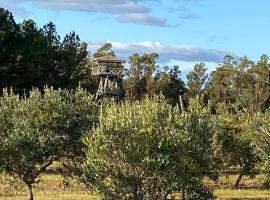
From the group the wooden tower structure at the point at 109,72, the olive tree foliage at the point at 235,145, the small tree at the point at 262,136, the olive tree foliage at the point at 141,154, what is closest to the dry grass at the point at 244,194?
the small tree at the point at 262,136

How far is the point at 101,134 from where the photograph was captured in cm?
2330

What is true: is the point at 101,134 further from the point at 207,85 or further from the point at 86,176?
the point at 207,85

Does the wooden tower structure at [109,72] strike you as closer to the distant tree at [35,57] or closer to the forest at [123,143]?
the distant tree at [35,57]

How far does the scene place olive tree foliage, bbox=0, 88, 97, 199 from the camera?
29.0m

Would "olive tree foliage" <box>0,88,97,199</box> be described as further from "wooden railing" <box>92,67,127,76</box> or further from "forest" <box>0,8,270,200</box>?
"wooden railing" <box>92,67,127,76</box>

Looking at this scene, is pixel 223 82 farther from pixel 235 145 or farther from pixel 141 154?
pixel 141 154

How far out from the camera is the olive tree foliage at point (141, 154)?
2300 cm

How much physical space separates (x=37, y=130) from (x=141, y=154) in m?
8.19

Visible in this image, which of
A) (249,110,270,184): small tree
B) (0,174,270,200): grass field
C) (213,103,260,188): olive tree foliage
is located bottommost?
(0,174,270,200): grass field

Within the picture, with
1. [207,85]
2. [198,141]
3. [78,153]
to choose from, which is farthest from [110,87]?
[207,85]

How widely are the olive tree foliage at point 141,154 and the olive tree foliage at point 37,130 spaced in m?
5.91

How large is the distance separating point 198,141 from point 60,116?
337 inches

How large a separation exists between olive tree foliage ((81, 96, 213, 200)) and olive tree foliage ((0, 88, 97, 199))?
→ 5913 millimetres

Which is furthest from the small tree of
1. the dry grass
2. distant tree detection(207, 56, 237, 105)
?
distant tree detection(207, 56, 237, 105)
